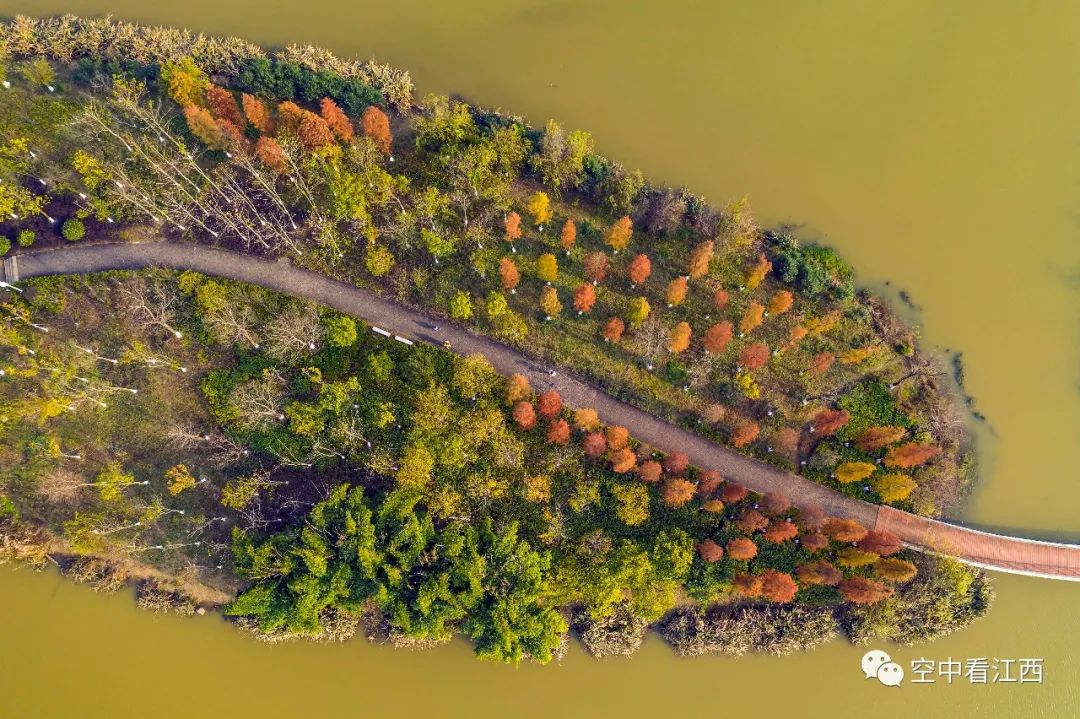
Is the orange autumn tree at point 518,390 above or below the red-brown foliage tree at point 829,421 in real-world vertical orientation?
below

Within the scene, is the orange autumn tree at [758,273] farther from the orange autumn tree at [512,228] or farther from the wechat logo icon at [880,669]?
the wechat logo icon at [880,669]

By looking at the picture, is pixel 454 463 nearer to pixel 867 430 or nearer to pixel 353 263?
pixel 353 263

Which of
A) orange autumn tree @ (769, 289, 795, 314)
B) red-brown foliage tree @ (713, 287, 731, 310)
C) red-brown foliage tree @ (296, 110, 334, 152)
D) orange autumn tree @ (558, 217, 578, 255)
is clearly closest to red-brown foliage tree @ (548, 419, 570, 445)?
orange autumn tree @ (558, 217, 578, 255)

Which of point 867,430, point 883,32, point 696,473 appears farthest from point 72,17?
point 867,430

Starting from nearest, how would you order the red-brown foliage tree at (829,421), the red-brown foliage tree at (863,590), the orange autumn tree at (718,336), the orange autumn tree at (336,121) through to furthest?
the red-brown foliage tree at (863,590) < the red-brown foliage tree at (829,421) < the orange autumn tree at (718,336) < the orange autumn tree at (336,121)

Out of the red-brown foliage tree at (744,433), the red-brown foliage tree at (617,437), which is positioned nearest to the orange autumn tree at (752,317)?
the red-brown foliage tree at (744,433)

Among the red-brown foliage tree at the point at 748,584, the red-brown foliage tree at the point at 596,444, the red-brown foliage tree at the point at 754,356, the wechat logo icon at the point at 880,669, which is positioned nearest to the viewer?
the red-brown foliage tree at the point at 748,584

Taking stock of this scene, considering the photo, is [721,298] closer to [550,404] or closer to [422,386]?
[550,404]
